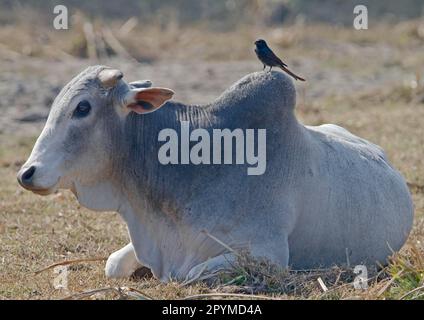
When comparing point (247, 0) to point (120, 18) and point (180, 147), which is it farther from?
point (180, 147)

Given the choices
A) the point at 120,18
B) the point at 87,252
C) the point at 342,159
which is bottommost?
the point at 87,252

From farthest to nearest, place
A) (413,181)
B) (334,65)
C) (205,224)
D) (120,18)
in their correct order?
(120,18)
(334,65)
(413,181)
(205,224)

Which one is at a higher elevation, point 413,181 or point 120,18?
point 120,18

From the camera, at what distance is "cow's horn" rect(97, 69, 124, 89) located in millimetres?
6191

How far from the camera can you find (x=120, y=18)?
17.9 metres

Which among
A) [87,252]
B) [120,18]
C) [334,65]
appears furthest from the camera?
[120,18]

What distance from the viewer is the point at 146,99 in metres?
6.25

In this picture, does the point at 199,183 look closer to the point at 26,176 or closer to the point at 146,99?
the point at 146,99

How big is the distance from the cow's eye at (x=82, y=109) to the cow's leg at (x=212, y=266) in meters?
0.97

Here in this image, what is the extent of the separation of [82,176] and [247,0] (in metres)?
13.5

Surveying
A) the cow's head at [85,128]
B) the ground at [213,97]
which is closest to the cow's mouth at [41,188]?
the cow's head at [85,128]

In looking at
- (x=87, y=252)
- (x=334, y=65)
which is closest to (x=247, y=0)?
(x=334, y=65)

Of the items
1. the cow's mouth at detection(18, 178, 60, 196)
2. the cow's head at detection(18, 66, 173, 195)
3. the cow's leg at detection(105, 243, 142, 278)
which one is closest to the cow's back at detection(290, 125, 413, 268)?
the cow's leg at detection(105, 243, 142, 278)

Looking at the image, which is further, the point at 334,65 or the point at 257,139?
the point at 334,65
